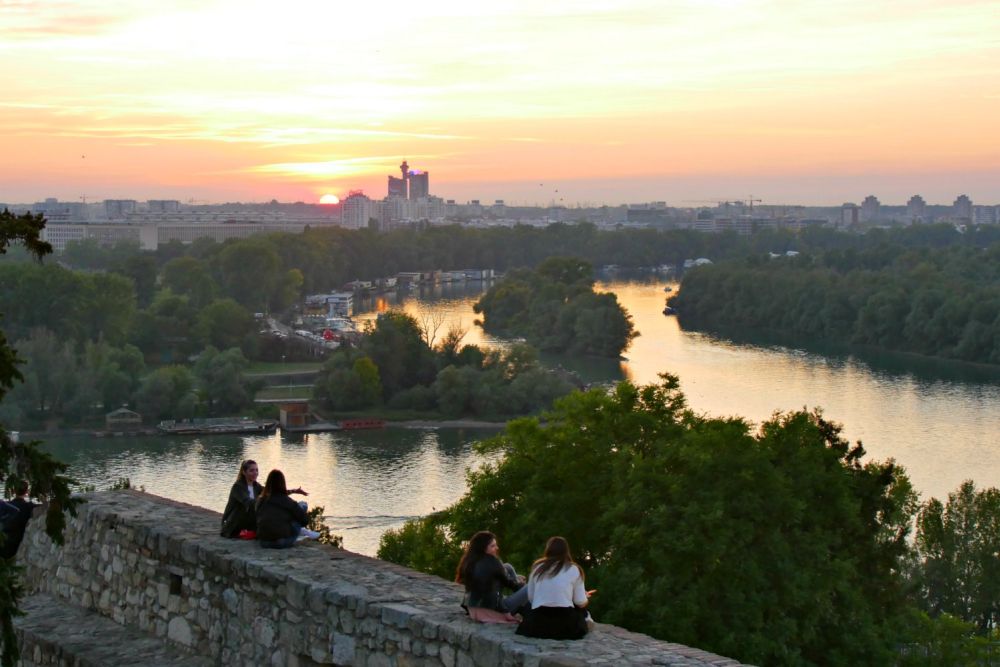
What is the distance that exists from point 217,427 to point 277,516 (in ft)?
99.8

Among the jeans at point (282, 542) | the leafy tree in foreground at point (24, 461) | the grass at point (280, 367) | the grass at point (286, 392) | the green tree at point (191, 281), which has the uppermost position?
the leafy tree in foreground at point (24, 461)

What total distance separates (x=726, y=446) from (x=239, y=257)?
186ft

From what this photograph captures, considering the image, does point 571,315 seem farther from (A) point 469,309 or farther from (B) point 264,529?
(B) point 264,529

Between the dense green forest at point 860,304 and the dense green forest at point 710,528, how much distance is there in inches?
1437

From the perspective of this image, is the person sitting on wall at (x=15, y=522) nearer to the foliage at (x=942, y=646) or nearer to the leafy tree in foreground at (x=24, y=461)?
the leafy tree in foreground at (x=24, y=461)

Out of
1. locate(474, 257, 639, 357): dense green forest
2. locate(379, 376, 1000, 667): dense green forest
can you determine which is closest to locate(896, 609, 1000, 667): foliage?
locate(379, 376, 1000, 667): dense green forest

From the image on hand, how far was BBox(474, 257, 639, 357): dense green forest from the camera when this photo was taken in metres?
48.4

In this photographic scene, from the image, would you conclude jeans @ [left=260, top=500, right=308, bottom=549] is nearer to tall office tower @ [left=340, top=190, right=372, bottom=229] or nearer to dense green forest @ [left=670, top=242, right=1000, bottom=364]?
dense green forest @ [left=670, top=242, right=1000, bottom=364]

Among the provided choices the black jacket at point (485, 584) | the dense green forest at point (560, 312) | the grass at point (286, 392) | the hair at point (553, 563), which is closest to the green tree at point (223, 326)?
the grass at point (286, 392)

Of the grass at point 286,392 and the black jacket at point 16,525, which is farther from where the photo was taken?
the grass at point 286,392

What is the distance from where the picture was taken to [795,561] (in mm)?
11062

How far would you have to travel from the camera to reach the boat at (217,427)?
1391 inches

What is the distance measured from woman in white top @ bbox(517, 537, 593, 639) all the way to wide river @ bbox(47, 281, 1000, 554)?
16811 millimetres

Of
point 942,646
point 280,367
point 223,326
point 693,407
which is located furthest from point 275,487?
point 223,326
